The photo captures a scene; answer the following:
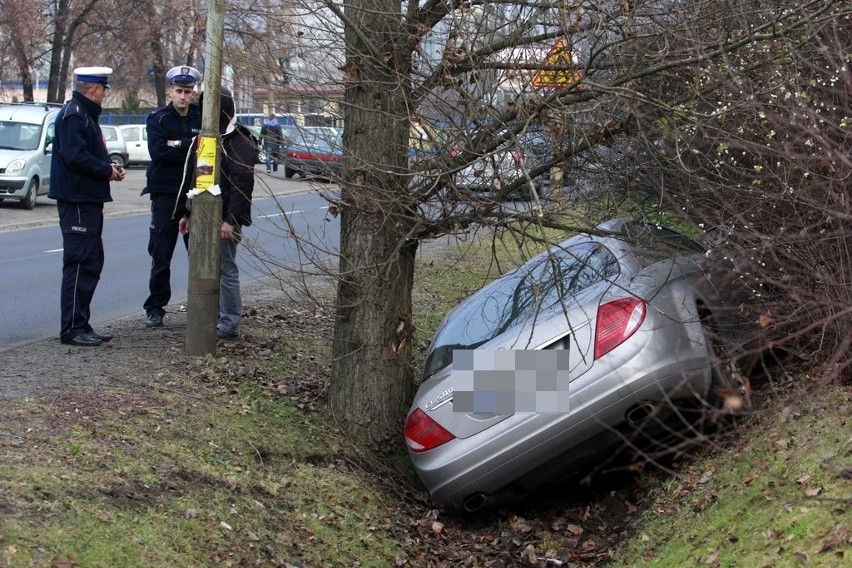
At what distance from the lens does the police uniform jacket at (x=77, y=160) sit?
8094mm

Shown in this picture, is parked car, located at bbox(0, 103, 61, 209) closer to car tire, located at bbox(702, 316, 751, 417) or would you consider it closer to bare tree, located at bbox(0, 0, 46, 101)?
bare tree, located at bbox(0, 0, 46, 101)

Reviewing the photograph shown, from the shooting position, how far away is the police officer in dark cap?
8.62 m

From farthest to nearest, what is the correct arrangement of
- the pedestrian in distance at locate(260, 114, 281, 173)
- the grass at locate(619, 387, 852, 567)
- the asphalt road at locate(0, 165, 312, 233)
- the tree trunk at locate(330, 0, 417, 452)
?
1. the asphalt road at locate(0, 165, 312, 233)
2. the pedestrian in distance at locate(260, 114, 281, 173)
3. the tree trunk at locate(330, 0, 417, 452)
4. the grass at locate(619, 387, 852, 567)

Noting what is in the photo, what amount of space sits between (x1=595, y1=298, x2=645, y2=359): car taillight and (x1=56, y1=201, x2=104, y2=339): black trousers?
161 inches

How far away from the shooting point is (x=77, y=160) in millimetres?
8062

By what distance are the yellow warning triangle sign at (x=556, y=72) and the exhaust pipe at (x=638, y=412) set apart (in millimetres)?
1905

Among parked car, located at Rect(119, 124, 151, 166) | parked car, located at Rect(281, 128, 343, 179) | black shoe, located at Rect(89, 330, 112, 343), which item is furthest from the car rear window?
parked car, located at Rect(119, 124, 151, 166)

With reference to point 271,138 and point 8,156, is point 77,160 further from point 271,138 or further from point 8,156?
point 8,156

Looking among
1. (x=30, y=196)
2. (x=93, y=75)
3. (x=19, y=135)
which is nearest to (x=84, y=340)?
(x=93, y=75)

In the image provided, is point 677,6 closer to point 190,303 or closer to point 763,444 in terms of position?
point 763,444

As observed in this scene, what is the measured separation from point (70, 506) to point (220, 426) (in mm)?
1720

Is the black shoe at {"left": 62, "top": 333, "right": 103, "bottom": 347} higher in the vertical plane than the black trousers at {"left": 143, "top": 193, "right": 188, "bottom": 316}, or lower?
lower

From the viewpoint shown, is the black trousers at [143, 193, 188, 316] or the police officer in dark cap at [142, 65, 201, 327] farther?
the black trousers at [143, 193, 188, 316]

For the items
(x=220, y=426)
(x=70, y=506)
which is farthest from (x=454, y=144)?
(x=70, y=506)
